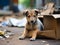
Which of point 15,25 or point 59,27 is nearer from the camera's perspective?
point 59,27

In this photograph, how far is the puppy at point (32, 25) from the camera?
3441mm

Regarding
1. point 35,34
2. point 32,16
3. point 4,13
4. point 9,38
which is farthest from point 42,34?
point 4,13

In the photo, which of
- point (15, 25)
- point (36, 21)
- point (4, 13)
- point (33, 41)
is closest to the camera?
point (33, 41)

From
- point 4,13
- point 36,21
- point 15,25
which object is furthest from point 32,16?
point 4,13

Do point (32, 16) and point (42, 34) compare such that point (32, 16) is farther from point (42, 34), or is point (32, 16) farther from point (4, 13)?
point (4, 13)

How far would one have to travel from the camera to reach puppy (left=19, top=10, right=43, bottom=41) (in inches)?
135

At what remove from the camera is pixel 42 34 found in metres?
3.47

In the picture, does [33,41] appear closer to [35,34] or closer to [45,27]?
[35,34]

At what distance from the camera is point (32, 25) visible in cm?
353

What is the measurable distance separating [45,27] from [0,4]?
172 inches

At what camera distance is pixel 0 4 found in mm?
7660

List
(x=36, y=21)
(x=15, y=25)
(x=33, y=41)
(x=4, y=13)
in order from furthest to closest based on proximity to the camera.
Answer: (x=4, y=13) < (x=15, y=25) < (x=36, y=21) < (x=33, y=41)

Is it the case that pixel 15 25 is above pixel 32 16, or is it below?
below

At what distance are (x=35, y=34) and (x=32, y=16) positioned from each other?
0.31 m
